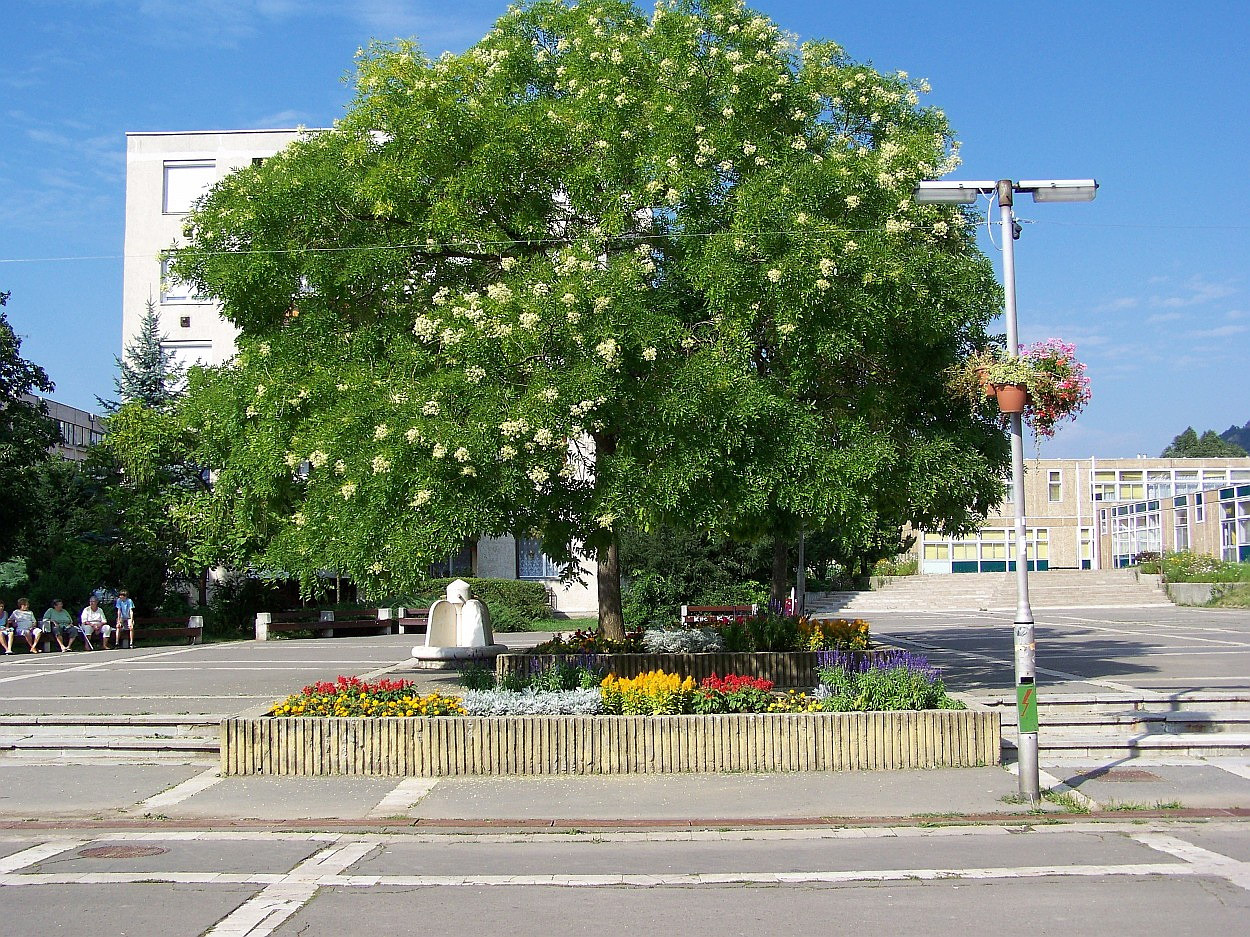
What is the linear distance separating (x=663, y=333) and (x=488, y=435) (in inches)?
83.6

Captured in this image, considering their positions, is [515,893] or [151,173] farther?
[151,173]

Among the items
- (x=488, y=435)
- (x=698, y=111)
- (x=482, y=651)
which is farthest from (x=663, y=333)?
(x=482, y=651)

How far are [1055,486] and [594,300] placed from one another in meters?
64.9

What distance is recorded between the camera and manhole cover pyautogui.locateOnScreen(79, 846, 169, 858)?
796 cm

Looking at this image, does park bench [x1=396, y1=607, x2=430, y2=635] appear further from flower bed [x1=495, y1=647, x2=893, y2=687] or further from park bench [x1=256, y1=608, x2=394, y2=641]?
flower bed [x1=495, y1=647, x2=893, y2=687]

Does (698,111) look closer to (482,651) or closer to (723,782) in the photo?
(723,782)

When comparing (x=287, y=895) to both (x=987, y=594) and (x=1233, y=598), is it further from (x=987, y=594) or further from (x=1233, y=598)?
(x=987, y=594)

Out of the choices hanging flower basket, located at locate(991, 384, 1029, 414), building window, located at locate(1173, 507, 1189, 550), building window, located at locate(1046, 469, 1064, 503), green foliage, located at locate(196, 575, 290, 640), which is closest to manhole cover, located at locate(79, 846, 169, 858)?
hanging flower basket, located at locate(991, 384, 1029, 414)

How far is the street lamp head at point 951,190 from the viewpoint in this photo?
1041 cm

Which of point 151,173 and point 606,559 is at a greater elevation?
point 151,173

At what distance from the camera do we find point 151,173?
40.3 m

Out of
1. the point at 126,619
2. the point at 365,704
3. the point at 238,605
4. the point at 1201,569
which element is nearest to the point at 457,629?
the point at 365,704

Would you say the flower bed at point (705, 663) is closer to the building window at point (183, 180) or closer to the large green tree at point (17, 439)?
the large green tree at point (17, 439)

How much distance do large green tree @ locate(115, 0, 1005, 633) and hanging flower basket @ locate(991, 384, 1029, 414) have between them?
7.11 feet
